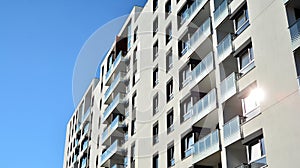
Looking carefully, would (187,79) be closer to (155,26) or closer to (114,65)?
(155,26)

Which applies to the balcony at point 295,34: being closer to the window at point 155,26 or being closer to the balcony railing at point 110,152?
the window at point 155,26

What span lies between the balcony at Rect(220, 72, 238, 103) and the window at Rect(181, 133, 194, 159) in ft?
12.3

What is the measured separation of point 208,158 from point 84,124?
3052cm

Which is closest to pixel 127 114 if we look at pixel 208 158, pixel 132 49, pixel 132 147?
pixel 132 147

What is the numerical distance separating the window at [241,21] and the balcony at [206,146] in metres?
5.27

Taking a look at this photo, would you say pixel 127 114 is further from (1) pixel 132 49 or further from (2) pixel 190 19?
(2) pixel 190 19

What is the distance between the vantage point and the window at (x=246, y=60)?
59.2 feet

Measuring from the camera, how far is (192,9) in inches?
956

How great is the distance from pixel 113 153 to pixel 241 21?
687 inches

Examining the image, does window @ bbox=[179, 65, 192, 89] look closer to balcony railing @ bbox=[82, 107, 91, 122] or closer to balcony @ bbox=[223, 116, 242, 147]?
balcony @ bbox=[223, 116, 242, 147]

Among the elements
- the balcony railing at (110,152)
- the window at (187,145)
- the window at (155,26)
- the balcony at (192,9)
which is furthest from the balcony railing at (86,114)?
the window at (187,145)

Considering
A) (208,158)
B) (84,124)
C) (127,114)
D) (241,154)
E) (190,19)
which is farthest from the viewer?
(84,124)

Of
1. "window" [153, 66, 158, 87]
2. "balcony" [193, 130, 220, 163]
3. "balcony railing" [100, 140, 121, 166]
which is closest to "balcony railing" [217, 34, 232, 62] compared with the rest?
"balcony" [193, 130, 220, 163]

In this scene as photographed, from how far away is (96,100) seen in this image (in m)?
44.7
